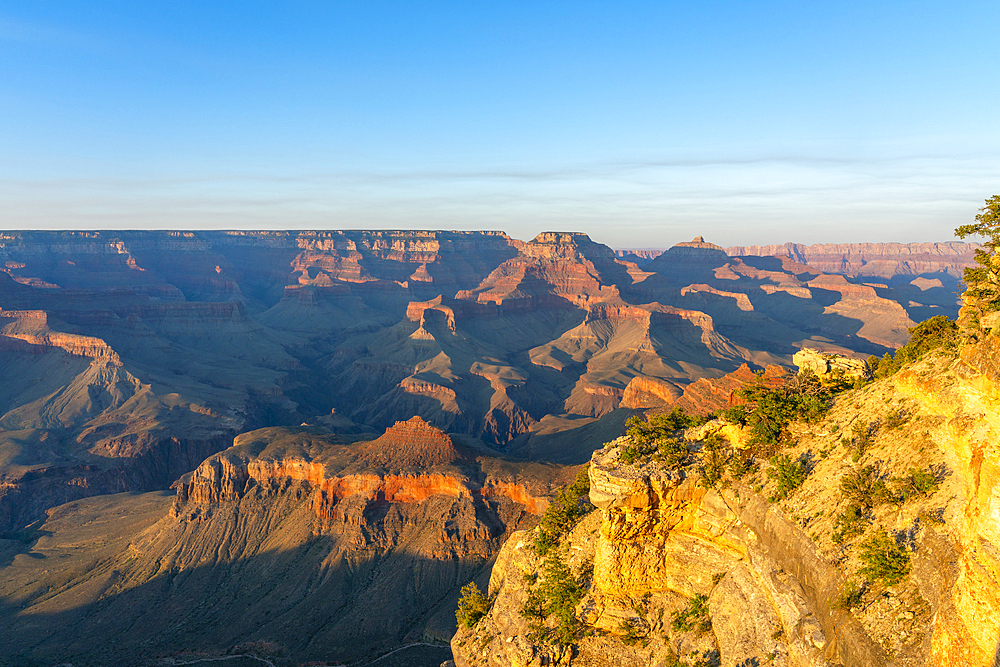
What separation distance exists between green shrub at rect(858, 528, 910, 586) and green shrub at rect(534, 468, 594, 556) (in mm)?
17150

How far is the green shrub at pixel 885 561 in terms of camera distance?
17922 mm

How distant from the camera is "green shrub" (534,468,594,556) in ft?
109

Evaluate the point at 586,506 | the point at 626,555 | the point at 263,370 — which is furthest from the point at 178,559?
the point at 263,370

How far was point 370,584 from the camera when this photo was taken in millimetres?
68562

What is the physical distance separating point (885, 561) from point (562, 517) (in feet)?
61.7

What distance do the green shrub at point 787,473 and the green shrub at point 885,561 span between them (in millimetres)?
4584

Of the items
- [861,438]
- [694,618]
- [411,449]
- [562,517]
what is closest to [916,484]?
[861,438]

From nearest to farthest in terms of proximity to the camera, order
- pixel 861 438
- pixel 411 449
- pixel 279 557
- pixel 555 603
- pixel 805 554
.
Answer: pixel 805 554, pixel 861 438, pixel 555 603, pixel 279 557, pixel 411 449

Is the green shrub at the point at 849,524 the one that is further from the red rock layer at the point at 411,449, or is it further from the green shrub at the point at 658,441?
the red rock layer at the point at 411,449

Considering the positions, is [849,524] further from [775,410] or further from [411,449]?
[411,449]

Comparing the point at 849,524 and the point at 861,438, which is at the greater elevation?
the point at 861,438

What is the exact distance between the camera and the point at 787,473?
23.7m

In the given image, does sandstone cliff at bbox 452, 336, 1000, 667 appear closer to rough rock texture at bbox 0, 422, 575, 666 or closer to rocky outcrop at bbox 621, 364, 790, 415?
rough rock texture at bbox 0, 422, 575, 666

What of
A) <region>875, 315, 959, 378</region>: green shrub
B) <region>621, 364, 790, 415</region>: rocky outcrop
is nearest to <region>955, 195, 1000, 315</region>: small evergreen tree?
<region>875, 315, 959, 378</region>: green shrub
